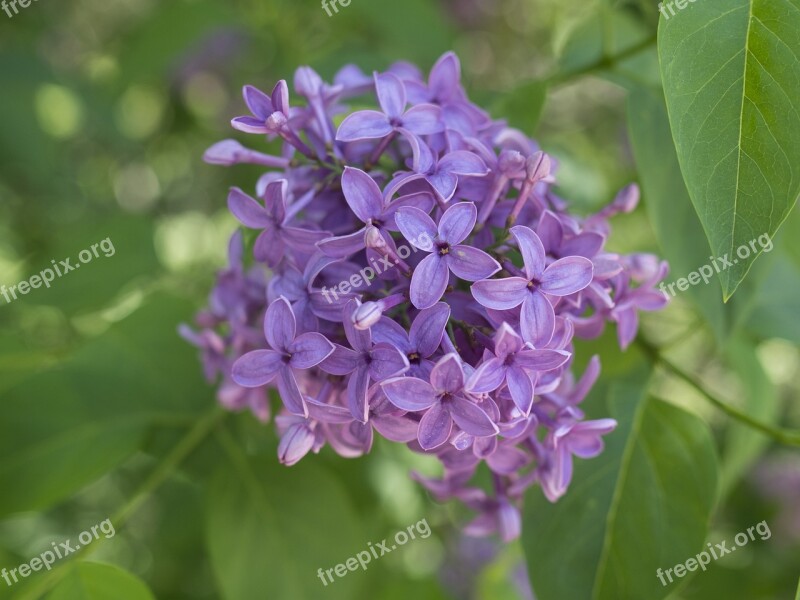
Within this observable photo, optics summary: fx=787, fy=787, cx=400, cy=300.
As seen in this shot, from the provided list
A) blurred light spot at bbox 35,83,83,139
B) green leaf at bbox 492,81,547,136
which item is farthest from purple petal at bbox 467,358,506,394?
blurred light spot at bbox 35,83,83,139

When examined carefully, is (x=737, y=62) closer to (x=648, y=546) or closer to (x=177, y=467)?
(x=648, y=546)

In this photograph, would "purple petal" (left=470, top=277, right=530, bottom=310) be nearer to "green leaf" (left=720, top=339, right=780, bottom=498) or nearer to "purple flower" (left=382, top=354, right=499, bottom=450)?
"purple flower" (left=382, top=354, right=499, bottom=450)

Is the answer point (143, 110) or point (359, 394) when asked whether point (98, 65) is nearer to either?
point (143, 110)

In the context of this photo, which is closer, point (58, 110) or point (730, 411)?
point (730, 411)

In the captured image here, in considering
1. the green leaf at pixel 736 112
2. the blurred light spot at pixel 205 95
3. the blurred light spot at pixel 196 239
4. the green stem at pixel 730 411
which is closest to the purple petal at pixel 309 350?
the green leaf at pixel 736 112

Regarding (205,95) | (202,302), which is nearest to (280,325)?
(202,302)

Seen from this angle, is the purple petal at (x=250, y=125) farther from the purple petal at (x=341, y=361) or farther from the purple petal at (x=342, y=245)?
the purple petal at (x=341, y=361)
